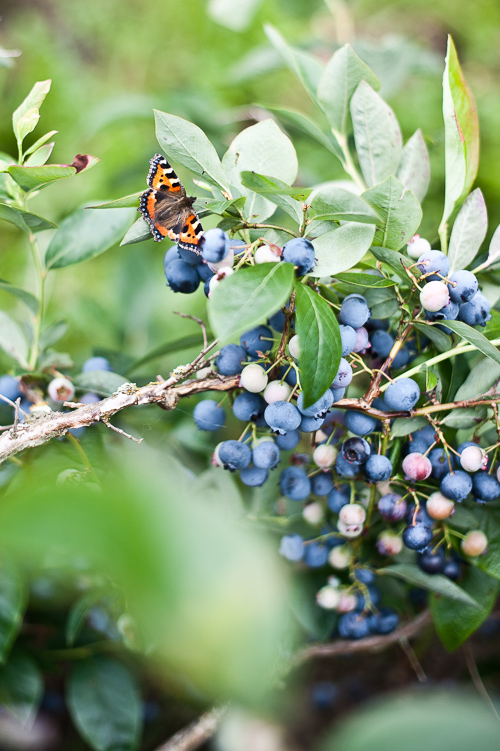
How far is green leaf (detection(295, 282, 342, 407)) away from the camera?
0.48 meters

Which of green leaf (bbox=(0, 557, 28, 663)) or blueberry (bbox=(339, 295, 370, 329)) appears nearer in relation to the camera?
blueberry (bbox=(339, 295, 370, 329))

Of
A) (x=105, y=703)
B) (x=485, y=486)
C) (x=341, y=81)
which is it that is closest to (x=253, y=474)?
(x=485, y=486)

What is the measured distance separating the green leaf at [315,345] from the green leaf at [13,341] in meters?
0.48

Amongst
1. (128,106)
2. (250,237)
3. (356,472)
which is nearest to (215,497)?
(356,472)

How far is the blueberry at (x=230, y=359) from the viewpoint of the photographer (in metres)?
0.58

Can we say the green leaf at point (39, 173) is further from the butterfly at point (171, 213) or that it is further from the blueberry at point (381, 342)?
the blueberry at point (381, 342)

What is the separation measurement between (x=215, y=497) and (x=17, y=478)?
271 mm

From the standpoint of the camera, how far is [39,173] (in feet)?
1.85

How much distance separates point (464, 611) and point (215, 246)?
60 cm

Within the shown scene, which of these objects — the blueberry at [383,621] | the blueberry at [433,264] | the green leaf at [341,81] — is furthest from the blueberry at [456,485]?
the green leaf at [341,81]

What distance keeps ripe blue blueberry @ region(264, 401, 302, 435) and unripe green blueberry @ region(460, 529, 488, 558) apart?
12.1 inches

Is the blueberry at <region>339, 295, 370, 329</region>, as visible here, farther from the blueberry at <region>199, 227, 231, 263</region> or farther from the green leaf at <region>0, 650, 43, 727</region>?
the green leaf at <region>0, 650, 43, 727</region>

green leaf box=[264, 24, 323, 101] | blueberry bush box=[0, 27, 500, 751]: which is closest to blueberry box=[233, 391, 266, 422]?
blueberry bush box=[0, 27, 500, 751]

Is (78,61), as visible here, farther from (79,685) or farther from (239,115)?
(79,685)
